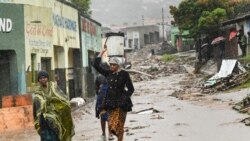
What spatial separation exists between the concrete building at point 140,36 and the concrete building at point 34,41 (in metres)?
60.1

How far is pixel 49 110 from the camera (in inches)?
329

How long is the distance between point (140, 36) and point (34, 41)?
7197cm

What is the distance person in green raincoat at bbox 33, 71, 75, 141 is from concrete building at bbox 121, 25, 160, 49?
272 feet

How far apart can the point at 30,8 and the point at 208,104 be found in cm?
809

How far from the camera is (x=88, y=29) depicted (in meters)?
35.6

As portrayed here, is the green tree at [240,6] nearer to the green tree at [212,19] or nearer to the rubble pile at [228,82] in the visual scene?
the green tree at [212,19]

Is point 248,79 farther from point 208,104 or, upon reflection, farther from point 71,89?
point 71,89

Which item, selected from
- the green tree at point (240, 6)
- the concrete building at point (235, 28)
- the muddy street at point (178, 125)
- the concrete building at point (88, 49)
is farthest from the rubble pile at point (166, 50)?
the muddy street at point (178, 125)

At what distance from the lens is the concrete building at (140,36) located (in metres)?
92.0

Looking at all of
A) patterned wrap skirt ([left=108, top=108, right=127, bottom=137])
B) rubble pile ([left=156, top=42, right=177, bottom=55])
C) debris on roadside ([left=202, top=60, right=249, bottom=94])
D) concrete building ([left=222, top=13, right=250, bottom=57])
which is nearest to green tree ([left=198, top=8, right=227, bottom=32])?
concrete building ([left=222, top=13, right=250, bottom=57])

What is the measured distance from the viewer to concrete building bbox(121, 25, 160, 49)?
92.0 m

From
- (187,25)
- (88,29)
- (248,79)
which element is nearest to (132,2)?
(187,25)

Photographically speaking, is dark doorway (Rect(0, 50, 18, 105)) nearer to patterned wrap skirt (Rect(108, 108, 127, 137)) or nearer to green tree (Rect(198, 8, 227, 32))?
patterned wrap skirt (Rect(108, 108, 127, 137))

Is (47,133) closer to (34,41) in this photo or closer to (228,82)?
(34,41)
